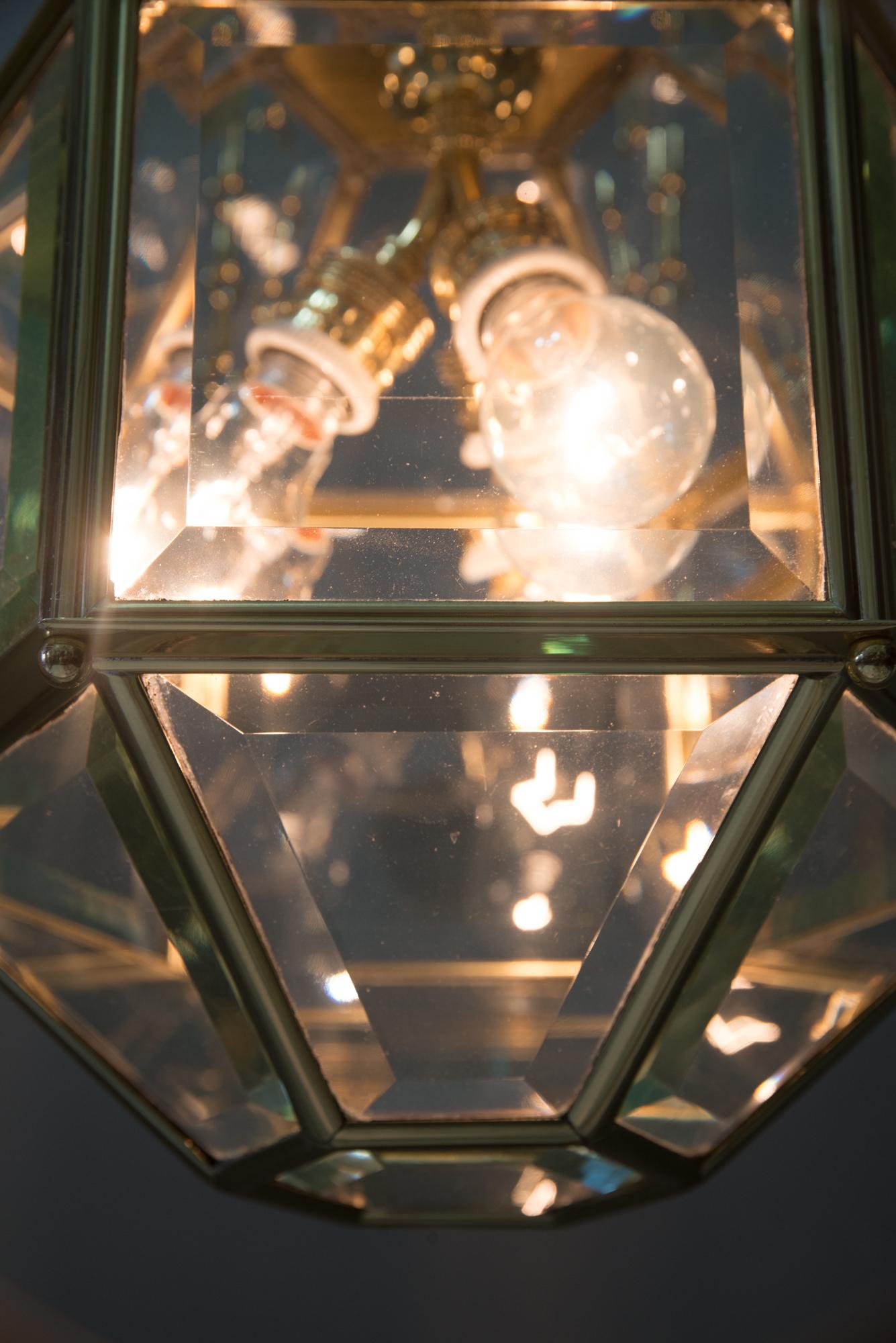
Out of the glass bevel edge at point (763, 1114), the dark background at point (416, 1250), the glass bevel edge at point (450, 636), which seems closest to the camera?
the glass bevel edge at point (450, 636)

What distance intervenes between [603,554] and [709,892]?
115mm

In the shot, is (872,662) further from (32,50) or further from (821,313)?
(32,50)

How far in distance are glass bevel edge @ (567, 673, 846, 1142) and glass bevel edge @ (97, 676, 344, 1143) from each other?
0.10 m

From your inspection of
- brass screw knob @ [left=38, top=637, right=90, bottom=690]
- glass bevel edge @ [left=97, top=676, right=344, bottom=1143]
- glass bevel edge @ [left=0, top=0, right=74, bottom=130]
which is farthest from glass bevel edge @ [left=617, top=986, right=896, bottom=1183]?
glass bevel edge @ [left=0, top=0, right=74, bottom=130]

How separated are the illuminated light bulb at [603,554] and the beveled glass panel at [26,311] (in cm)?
14

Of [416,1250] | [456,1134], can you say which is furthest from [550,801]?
[416,1250]

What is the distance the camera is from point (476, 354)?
0.44 metres

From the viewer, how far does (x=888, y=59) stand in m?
0.40

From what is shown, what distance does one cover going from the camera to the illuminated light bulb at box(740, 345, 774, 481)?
1.21ft

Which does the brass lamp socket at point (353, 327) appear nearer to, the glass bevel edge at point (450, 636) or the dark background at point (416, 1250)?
the glass bevel edge at point (450, 636)

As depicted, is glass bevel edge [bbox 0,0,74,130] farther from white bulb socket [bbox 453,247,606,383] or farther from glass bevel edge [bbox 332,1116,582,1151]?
glass bevel edge [bbox 332,1116,582,1151]

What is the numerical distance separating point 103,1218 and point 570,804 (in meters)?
0.58

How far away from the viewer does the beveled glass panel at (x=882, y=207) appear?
0.38 metres

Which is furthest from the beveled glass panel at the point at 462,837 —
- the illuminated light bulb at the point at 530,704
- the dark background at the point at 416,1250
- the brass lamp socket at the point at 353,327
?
the dark background at the point at 416,1250
